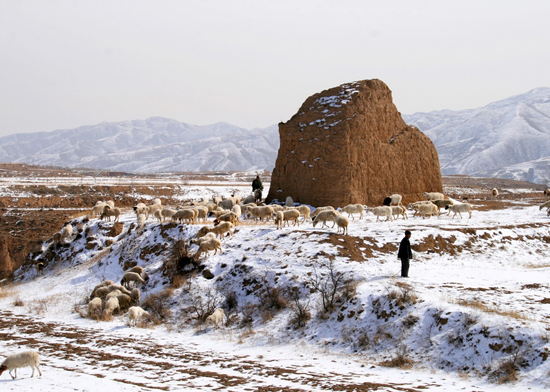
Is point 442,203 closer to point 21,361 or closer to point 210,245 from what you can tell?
point 210,245

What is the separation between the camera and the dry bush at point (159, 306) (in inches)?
692

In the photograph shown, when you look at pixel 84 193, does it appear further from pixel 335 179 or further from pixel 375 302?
pixel 375 302

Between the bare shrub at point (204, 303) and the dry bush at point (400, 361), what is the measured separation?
729 centimetres

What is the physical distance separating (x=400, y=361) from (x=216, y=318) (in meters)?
6.97

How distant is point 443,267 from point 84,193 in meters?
52.9

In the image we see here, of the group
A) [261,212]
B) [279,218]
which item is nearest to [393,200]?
[261,212]

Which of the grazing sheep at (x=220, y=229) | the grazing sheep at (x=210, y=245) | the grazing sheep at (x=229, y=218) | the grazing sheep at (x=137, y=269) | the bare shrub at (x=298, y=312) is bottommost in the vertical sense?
the bare shrub at (x=298, y=312)

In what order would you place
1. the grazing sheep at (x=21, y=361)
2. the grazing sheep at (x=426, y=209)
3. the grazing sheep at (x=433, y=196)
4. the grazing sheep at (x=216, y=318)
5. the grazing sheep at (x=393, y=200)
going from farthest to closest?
the grazing sheep at (x=433, y=196) < the grazing sheep at (x=393, y=200) < the grazing sheep at (x=426, y=209) < the grazing sheep at (x=216, y=318) < the grazing sheep at (x=21, y=361)

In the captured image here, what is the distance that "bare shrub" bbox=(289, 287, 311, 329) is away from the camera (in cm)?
1495

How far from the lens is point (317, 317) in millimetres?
14984

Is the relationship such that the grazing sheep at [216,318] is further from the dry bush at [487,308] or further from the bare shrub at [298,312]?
the dry bush at [487,308]

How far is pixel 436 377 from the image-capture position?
10.8 meters

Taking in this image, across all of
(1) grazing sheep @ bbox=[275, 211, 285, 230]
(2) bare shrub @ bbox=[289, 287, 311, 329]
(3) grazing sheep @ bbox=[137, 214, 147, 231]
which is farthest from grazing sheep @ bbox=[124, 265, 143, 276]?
(2) bare shrub @ bbox=[289, 287, 311, 329]

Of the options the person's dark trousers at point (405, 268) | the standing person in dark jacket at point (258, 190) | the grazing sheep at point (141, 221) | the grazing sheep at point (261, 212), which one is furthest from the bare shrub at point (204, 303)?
the standing person in dark jacket at point (258, 190)
